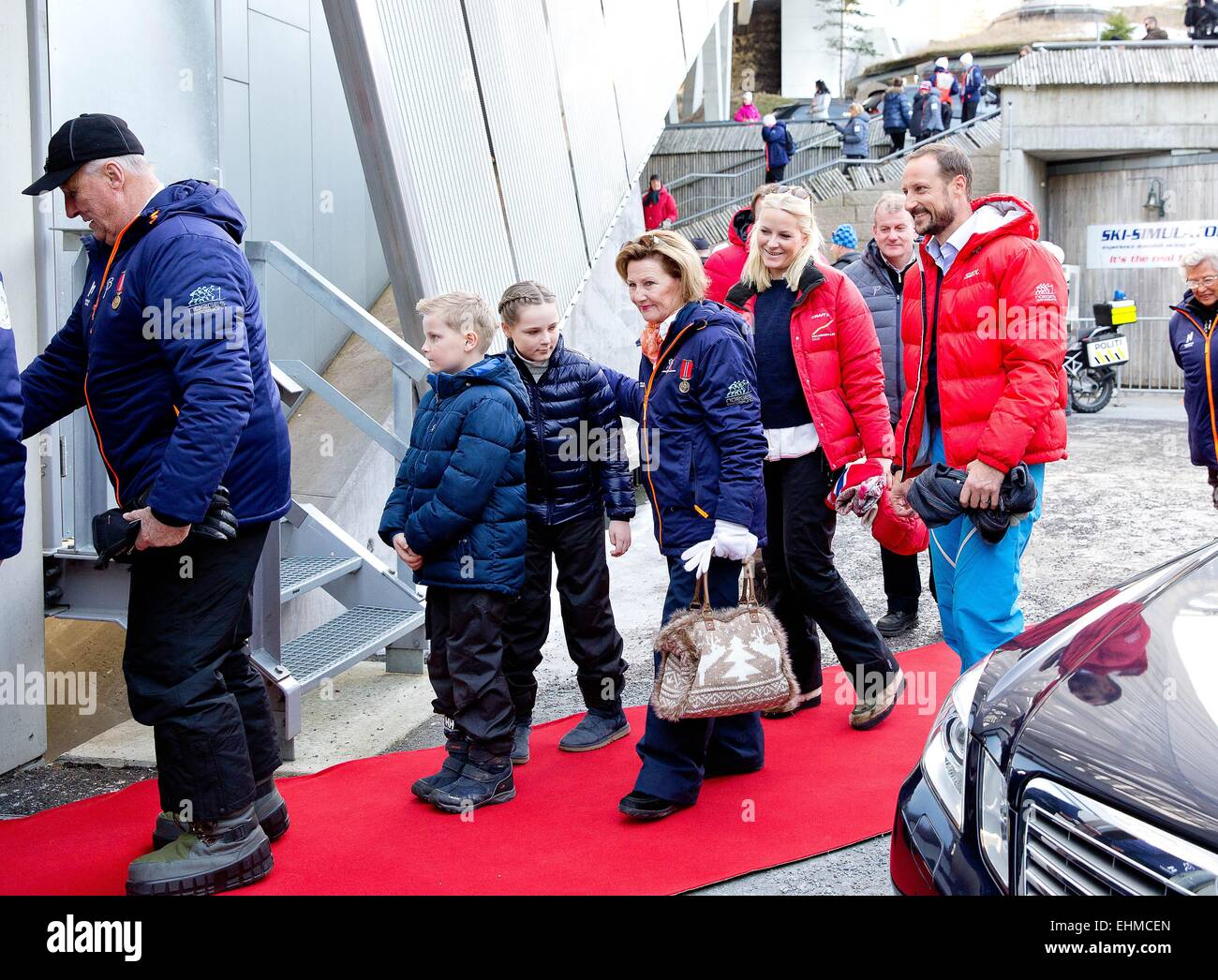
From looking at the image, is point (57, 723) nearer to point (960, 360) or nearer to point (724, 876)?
point (724, 876)

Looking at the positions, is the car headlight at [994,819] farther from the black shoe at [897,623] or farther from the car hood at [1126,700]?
the black shoe at [897,623]

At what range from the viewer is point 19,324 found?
4.74 meters

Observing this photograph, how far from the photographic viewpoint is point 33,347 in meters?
4.80

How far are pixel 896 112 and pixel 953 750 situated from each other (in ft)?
70.2

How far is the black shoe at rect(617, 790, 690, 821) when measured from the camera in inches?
161

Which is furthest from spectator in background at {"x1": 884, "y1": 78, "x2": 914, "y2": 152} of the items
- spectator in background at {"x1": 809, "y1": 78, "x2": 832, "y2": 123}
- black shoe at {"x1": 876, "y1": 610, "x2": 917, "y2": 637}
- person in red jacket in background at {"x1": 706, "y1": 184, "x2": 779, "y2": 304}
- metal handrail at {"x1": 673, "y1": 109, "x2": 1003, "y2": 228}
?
person in red jacket in background at {"x1": 706, "y1": 184, "x2": 779, "y2": 304}

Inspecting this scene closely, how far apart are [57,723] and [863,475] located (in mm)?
3931

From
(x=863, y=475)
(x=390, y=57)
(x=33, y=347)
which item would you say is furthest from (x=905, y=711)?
(x=390, y=57)

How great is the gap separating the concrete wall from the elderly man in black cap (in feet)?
3.86

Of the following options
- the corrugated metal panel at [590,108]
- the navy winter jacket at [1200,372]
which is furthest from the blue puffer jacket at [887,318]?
the corrugated metal panel at [590,108]

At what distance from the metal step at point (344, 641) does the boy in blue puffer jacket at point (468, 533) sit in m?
0.84

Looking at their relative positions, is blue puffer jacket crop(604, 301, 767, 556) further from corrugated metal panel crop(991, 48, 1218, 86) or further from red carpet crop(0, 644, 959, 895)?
corrugated metal panel crop(991, 48, 1218, 86)

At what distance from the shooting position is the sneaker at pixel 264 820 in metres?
3.93

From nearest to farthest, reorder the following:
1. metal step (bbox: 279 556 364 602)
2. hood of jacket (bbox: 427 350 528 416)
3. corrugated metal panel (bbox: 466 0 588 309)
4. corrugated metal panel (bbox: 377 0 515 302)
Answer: hood of jacket (bbox: 427 350 528 416)
metal step (bbox: 279 556 364 602)
corrugated metal panel (bbox: 377 0 515 302)
corrugated metal panel (bbox: 466 0 588 309)
